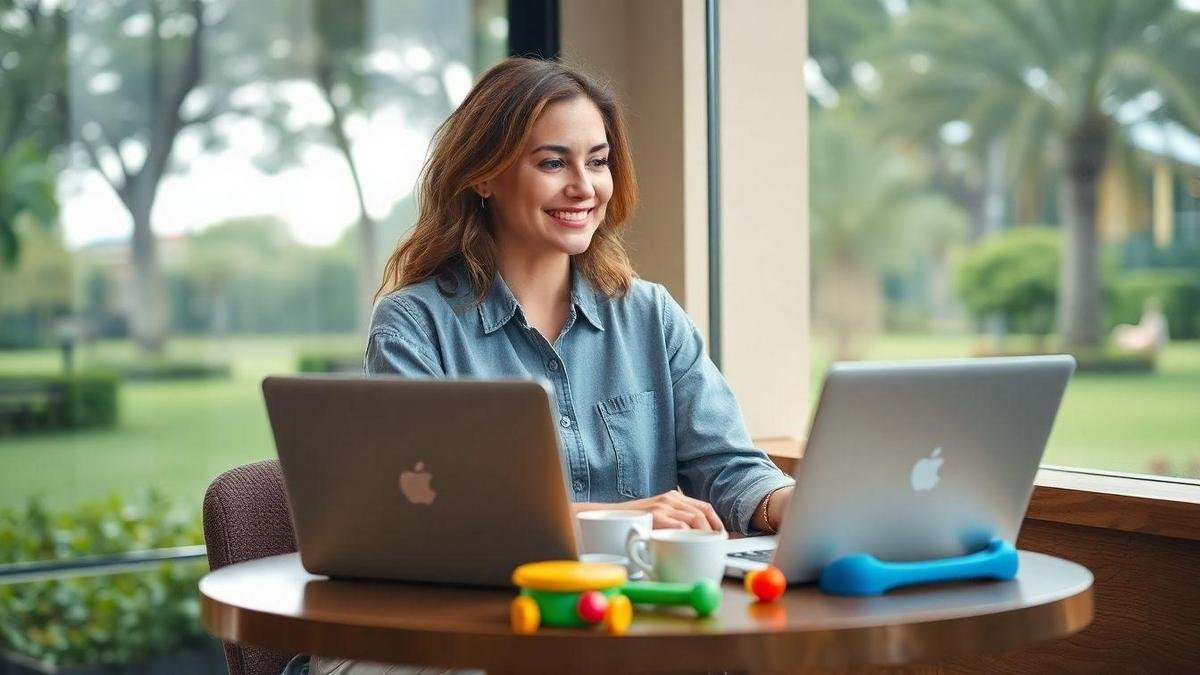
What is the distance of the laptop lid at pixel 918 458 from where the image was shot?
1235mm

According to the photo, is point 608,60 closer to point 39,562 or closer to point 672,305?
point 672,305

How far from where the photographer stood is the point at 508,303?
6.53 feet

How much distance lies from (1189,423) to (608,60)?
4.89 ft

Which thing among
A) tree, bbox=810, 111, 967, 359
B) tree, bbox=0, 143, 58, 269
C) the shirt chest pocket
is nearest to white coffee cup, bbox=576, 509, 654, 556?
the shirt chest pocket

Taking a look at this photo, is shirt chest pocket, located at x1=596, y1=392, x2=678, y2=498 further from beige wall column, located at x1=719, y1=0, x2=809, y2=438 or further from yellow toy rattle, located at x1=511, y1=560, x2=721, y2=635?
beige wall column, located at x1=719, y1=0, x2=809, y2=438

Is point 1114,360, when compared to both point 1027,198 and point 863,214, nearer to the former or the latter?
point 1027,198

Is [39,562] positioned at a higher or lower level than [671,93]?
lower

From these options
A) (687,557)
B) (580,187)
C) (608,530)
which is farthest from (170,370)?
(687,557)

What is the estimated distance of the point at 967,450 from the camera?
1328 millimetres

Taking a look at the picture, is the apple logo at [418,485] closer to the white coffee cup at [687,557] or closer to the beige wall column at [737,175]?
the white coffee cup at [687,557]

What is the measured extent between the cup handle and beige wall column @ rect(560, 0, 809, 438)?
5.45 ft

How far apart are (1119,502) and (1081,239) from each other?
3.77 meters

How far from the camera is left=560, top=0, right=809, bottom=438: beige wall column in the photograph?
3004 millimetres

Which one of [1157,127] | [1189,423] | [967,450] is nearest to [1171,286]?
[1157,127]
